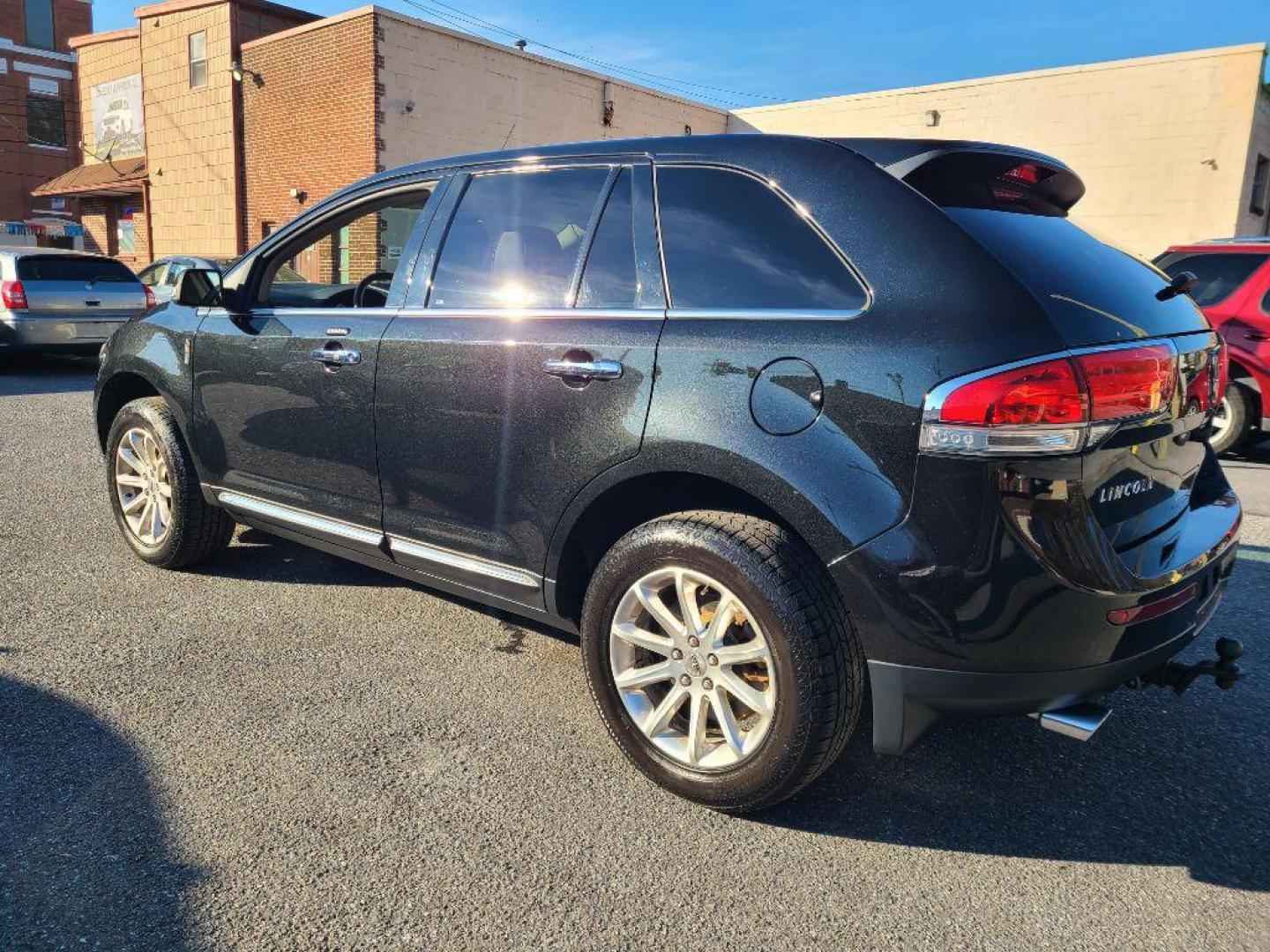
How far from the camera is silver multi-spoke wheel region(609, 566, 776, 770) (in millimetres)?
2525

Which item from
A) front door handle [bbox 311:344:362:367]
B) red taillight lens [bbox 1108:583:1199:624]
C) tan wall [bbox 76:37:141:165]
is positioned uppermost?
tan wall [bbox 76:37:141:165]

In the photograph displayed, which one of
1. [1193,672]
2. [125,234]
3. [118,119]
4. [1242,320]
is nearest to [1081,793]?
[1193,672]

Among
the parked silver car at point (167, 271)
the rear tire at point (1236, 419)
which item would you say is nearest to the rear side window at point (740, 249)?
the rear tire at point (1236, 419)

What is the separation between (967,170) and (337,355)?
2.21 meters

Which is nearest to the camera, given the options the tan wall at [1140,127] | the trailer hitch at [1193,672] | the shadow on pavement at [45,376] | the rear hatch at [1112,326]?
the rear hatch at [1112,326]

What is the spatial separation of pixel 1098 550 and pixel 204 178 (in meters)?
24.5

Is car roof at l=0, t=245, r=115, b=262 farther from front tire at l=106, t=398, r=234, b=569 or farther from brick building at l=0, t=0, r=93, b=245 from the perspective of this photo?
brick building at l=0, t=0, r=93, b=245

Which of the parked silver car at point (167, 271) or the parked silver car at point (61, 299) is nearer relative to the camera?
the parked silver car at point (61, 299)

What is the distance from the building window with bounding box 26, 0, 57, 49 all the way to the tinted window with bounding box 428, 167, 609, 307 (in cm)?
4094

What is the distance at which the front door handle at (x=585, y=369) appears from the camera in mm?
2721

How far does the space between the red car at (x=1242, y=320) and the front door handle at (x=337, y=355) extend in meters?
6.89

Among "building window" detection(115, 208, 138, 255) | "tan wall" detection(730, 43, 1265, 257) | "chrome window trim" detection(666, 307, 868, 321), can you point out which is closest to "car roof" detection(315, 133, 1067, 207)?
"chrome window trim" detection(666, 307, 868, 321)

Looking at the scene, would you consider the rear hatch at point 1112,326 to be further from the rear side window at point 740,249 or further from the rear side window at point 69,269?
the rear side window at point 69,269

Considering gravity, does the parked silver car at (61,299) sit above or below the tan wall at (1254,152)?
below
